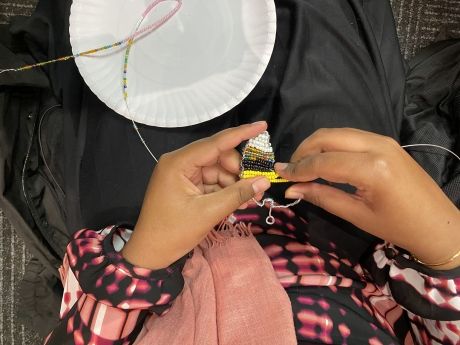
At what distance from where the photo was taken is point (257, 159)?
523mm

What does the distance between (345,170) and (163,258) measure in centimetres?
22

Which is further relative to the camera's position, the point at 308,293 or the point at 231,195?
the point at 308,293

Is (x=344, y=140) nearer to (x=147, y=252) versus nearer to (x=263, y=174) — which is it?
(x=263, y=174)

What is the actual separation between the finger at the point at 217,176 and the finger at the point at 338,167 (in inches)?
3.8

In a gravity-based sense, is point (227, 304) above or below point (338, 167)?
below

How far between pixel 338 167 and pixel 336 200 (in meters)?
0.08

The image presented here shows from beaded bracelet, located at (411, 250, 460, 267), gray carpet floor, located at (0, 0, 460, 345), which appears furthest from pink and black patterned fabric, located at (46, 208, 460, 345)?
gray carpet floor, located at (0, 0, 460, 345)

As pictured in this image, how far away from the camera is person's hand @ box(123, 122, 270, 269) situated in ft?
1.58

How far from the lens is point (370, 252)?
→ 0.65 meters

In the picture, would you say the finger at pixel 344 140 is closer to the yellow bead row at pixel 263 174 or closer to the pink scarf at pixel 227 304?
the yellow bead row at pixel 263 174

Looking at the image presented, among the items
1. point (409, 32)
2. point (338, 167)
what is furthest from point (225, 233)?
point (409, 32)

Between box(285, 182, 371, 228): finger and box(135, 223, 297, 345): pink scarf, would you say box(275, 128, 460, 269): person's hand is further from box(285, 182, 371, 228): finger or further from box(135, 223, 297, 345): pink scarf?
box(135, 223, 297, 345): pink scarf

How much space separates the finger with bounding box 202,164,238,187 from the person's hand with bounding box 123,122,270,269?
31 millimetres

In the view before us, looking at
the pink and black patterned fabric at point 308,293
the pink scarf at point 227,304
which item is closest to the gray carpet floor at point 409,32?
the pink and black patterned fabric at point 308,293
